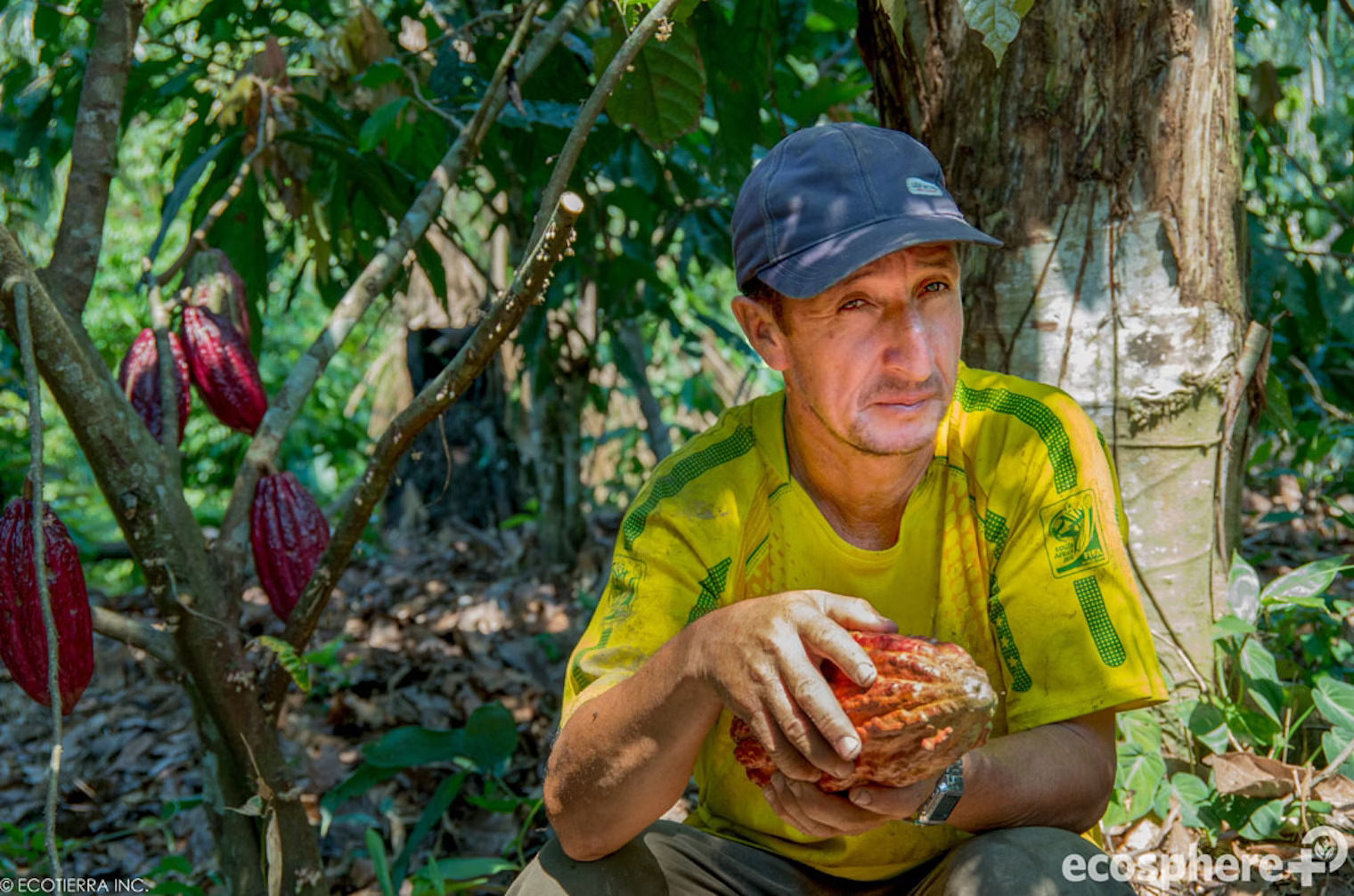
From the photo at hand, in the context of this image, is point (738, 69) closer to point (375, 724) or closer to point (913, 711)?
point (913, 711)

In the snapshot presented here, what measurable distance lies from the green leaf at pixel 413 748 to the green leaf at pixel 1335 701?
167cm

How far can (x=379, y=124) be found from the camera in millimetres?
2406

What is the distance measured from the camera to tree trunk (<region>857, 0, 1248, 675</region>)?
2.05 meters

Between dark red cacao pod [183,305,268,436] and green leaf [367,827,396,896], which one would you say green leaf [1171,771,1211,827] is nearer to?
green leaf [367,827,396,896]

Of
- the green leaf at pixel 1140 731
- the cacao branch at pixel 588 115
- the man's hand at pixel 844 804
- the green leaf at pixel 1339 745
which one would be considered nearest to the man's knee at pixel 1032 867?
the man's hand at pixel 844 804

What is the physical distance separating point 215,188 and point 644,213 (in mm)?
1131

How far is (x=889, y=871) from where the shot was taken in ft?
5.24

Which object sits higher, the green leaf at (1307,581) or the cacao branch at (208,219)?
the cacao branch at (208,219)

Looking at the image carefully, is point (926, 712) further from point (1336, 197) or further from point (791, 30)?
point (1336, 197)

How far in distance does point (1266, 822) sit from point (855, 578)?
2.74ft

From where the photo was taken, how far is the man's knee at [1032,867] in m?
1.31

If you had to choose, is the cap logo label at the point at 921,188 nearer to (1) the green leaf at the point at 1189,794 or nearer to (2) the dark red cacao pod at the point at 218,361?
(1) the green leaf at the point at 1189,794

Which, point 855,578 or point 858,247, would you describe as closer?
point 858,247

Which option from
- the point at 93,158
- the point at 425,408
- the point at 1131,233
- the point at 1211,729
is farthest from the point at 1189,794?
the point at 93,158
